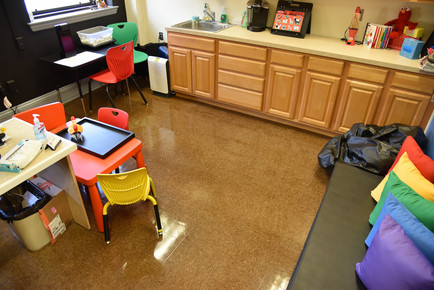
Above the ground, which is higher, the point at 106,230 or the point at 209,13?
the point at 209,13

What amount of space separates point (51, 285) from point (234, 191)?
1.47 metres

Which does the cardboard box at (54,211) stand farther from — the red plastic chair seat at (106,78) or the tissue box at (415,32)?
the tissue box at (415,32)

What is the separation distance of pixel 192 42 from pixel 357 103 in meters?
Answer: 2.00

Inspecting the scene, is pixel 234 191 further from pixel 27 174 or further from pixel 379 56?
pixel 379 56

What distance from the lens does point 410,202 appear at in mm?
1597

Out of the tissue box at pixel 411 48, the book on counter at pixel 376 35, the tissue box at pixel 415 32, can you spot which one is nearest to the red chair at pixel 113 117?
the book on counter at pixel 376 35

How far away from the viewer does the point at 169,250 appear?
6.90ft

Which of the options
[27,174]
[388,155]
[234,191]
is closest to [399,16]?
[388,155]

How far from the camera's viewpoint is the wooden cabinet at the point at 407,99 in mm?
2695

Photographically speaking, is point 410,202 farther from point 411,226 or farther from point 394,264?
point 394,264

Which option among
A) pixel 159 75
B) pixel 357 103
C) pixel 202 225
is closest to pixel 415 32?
pixel 357 103

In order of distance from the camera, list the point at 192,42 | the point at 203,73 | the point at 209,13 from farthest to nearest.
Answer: the point at 209,13
the point at 203,73
the point at 192,42

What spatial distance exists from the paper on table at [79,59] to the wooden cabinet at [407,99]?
310cm

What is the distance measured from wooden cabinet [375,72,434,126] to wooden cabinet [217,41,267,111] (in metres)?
1.30
